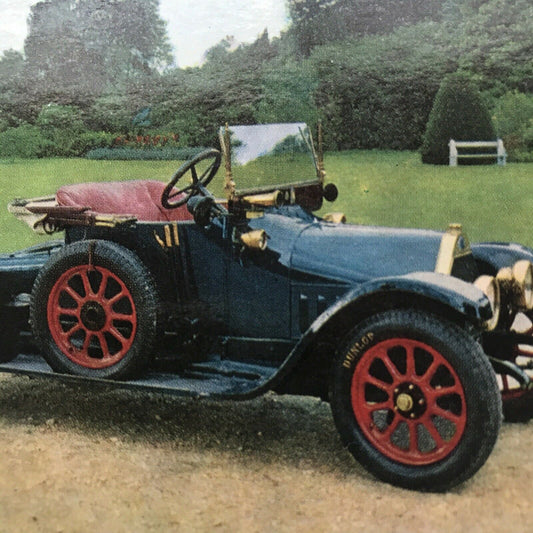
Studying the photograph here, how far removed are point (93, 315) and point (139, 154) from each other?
8.09 feet

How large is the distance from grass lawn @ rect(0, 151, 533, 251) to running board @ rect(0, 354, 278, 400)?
3.74 m

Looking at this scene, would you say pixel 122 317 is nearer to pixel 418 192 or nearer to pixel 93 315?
pixel 93 315

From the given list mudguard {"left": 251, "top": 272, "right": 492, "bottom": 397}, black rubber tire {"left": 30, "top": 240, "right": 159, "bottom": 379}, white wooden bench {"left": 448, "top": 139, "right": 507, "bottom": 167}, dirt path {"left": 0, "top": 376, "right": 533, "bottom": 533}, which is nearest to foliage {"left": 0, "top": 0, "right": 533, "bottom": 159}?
white wooden bench {"left": 448, "top": 139, "right": 507, "bottom": 167}

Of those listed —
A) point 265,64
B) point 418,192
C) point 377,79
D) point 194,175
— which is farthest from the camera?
point 418,192

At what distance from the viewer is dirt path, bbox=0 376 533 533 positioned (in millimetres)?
3152

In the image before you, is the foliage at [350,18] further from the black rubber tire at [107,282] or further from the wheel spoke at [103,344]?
the wheel spoke at [103,344]

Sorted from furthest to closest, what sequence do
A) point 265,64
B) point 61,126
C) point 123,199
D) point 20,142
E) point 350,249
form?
point 20,142 → point 61,126 → point 265,64 → point 123,199 → point 350,249

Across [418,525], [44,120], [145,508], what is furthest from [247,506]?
[44,120]

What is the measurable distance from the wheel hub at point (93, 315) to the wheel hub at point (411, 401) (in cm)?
158

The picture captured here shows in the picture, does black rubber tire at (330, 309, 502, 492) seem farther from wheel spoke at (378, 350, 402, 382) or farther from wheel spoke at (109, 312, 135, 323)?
wheel spoke at (109, 312, 135, 323)

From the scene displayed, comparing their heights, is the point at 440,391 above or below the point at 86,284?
below

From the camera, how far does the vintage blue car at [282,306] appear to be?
10.9 feet

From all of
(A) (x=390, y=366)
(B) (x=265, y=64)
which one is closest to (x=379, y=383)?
(A) (x=390, y=366)

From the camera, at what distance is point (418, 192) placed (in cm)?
866
